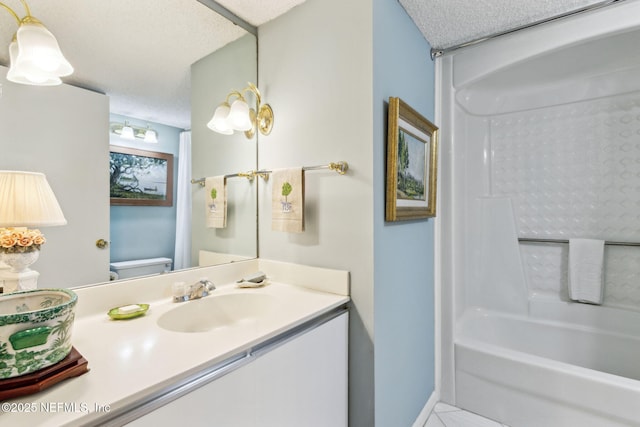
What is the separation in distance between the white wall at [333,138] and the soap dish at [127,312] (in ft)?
2.25

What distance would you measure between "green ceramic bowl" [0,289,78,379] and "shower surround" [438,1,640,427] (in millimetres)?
1898

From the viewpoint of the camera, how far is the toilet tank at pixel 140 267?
1189 mm

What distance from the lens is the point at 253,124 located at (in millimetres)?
1729

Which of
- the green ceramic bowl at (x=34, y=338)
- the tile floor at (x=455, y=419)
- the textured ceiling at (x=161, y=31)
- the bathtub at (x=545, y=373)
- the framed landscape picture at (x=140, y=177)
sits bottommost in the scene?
the tile floor at (x=455, y=419)

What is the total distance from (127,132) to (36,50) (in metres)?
0.35

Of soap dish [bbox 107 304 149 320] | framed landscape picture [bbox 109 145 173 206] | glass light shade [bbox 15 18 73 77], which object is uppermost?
glass light shade [bbox 15 18 73 77]

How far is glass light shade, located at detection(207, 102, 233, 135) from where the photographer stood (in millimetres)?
1570

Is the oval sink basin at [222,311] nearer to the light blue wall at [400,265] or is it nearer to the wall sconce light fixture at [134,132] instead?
the light blue wall at [400,265]

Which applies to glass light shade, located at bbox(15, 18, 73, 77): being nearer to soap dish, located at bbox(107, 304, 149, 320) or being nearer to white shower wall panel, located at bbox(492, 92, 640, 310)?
soap dish, located at bbox(107, 304, 149, 320)

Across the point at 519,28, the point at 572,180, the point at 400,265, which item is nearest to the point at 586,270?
the point at 572,180

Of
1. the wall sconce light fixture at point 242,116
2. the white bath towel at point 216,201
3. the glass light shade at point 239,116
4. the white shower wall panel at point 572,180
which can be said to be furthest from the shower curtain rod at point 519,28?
the white bath towel at point 216,201

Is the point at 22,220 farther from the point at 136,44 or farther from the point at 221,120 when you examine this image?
the point at 221,120

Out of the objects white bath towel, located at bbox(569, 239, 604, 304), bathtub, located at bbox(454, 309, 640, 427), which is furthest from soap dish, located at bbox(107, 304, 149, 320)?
white bath towel, located at bbox(569, 239, 604, 304)

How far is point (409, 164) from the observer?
156 cm
